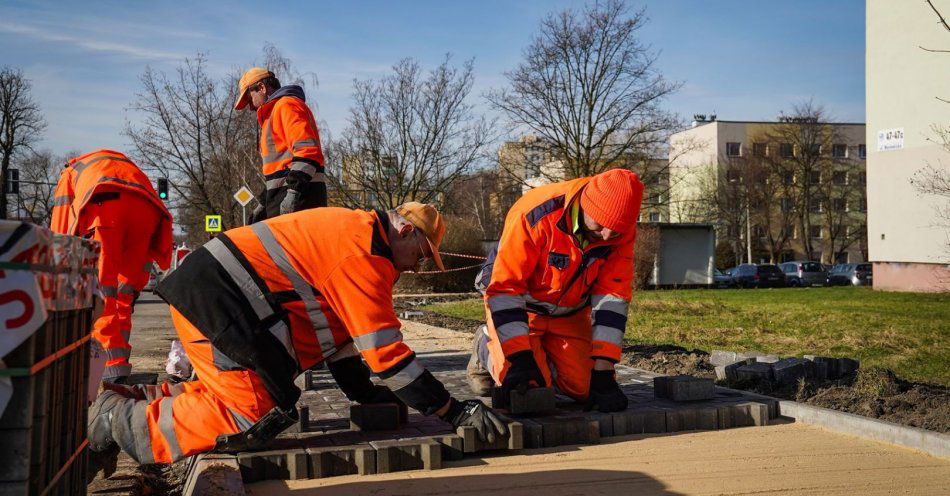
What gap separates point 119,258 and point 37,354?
12.8 ft

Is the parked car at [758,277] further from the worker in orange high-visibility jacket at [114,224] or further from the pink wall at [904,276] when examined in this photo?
the worker in orange high-visibility jacket at [114,224]

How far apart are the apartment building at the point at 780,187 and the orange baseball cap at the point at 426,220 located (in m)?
54.5

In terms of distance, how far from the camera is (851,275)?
141 feet

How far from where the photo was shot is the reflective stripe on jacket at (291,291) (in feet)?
13.3

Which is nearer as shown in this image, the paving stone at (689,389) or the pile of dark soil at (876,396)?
the pile of dark soil at (876,396)

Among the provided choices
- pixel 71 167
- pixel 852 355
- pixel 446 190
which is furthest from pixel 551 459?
pixel 446 190

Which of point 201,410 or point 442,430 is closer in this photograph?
point 201,410

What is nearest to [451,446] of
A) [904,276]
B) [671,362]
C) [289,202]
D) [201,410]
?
[201,410]

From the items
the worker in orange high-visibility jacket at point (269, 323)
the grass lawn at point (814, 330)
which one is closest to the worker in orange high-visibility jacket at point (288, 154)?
the worker in orange high-visibility jacket at point (269, 323)

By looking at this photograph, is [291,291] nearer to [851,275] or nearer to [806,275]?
[806,275]

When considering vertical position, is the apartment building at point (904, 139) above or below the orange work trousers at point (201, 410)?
above

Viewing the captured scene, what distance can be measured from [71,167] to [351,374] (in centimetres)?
285

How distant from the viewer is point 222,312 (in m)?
4.14

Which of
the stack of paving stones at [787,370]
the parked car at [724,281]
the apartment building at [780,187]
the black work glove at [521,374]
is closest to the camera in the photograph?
the black work glove at [521,374]
